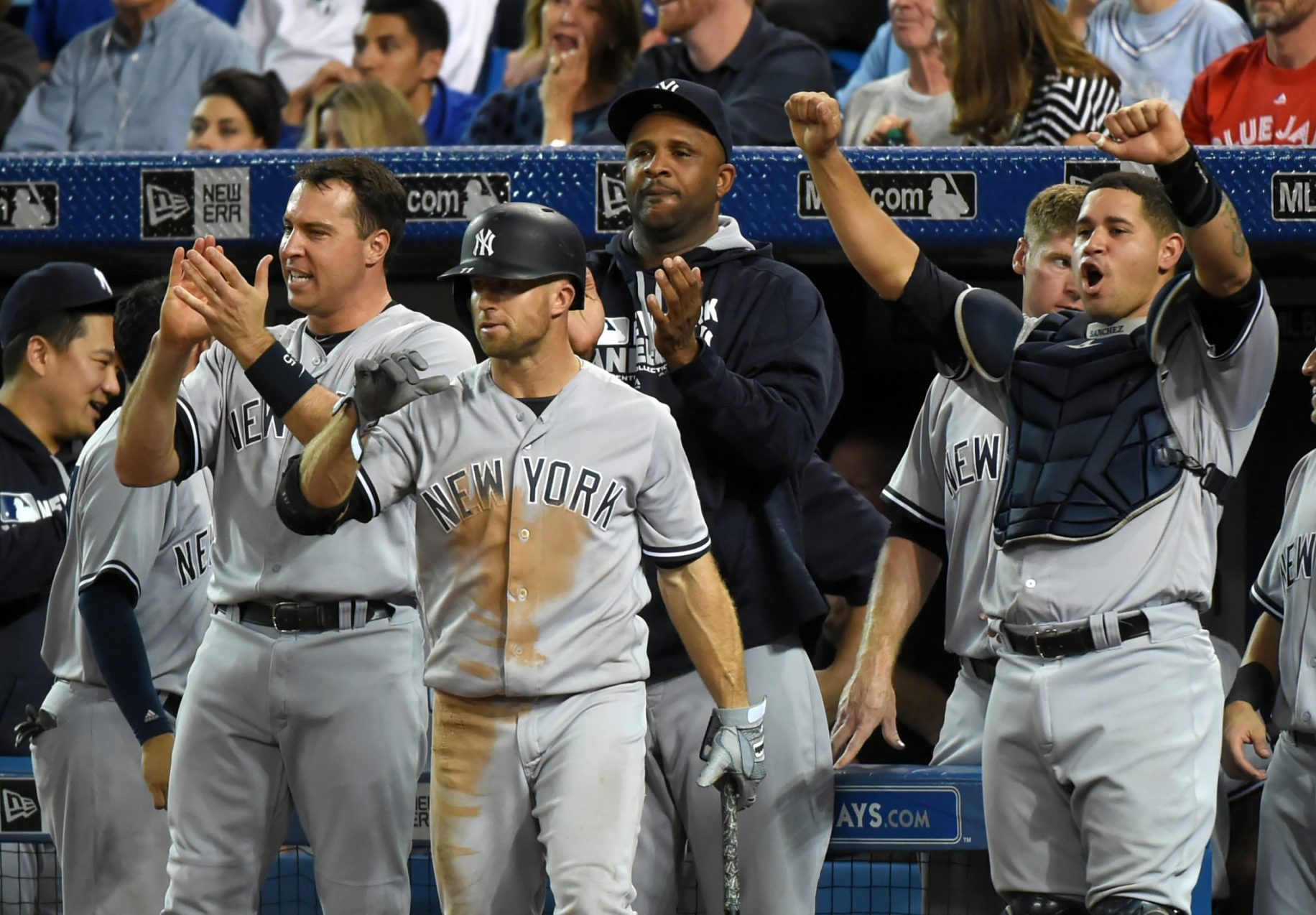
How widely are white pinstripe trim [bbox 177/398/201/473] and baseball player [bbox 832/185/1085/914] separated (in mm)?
1366

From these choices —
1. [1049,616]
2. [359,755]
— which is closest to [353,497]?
[359,755]

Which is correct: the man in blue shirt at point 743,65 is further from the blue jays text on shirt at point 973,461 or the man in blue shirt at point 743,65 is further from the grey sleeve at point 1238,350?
the grey sleeve at point 1238,350

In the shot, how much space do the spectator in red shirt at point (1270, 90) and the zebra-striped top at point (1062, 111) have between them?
12.6 inches

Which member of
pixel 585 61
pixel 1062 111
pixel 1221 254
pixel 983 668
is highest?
pixel 585 61

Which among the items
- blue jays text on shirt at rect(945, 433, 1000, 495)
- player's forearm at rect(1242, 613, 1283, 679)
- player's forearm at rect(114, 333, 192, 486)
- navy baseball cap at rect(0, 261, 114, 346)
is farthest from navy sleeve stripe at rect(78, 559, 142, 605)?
player's forearm at rect(1242, 613, 1283, 679)

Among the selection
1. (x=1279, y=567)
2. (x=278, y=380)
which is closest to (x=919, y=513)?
(x=1279, y=567)

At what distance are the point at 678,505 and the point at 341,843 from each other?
33.9 inches

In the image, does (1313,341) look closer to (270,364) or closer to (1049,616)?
(1049,616)

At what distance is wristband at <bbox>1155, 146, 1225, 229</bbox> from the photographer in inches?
114

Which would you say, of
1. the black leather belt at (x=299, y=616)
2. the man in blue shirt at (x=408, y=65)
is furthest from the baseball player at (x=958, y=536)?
the man in blue shirt at (x=408, y=65)

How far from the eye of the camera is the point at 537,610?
2930 millimetres

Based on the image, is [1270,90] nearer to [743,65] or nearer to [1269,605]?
[743,65]

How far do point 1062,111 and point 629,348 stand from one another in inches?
63.0

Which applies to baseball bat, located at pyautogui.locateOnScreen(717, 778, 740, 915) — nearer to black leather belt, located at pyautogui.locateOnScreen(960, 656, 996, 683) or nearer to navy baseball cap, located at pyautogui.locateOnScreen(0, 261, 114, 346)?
black leather belt, located at pyautogui.locateOnScreen(960, 656, 996, 683)
